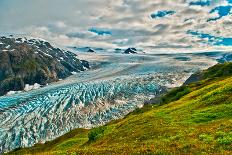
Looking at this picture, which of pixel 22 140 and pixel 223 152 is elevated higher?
pixel 223 152

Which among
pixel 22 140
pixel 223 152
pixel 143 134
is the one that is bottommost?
pixel 22 140

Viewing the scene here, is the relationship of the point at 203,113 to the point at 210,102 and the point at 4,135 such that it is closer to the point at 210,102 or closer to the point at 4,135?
the point at 210,102

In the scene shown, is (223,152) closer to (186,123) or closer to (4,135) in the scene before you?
(186,123)

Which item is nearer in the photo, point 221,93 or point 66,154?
point 66,154

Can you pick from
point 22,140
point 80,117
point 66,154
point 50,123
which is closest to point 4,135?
point 22,140

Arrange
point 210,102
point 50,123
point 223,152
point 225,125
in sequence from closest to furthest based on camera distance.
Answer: point 223,152 → point 225,125 → point 210,102 → point 50,123

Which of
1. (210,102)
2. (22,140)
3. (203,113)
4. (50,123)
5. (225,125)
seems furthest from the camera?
(50,123)

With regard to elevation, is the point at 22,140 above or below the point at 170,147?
below

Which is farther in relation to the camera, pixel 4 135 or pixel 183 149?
pixel 4 135

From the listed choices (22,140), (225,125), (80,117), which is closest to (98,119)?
(80,117)
